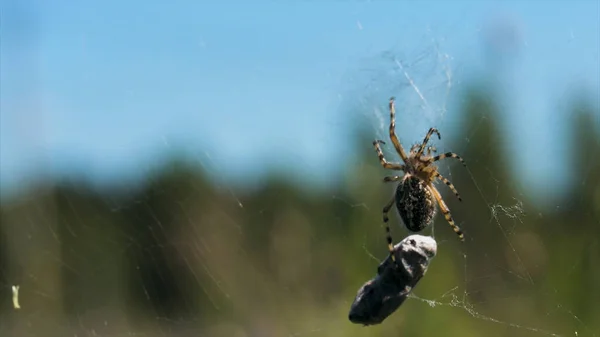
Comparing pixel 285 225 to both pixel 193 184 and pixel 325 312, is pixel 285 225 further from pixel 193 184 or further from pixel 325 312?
pixel 325 312

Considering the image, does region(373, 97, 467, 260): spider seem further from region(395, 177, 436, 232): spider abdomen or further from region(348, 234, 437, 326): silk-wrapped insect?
region(348, 234, 437, 326): silk-wrapped insect

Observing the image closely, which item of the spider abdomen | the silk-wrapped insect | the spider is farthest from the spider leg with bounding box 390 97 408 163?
the silk-wrapped insect

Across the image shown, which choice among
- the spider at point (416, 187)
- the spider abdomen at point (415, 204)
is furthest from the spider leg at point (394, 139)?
the spider abdomen at point (415, 204)

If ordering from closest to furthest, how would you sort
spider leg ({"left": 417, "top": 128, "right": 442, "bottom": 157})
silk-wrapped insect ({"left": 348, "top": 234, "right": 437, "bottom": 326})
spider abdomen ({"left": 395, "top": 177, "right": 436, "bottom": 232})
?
silk-wrapped insect ({"left": 348, "top": 234, "right": 437, "bottom": 326})
spider abdomen ({"left": 395, "top": 177, "right": 436, "bottom": 232})
spider leg ({"left": 417, "top": 128, "right": 442, "bottom": 157})

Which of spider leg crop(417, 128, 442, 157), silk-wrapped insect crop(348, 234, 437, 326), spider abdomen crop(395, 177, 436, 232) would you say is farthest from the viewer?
spider leg crop(417, 128, 442, 157)

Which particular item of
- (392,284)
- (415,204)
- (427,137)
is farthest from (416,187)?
(392,284)

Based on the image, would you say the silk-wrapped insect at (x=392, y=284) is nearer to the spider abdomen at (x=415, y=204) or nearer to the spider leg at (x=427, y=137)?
the spider abdomen at (x=415, y=204)
